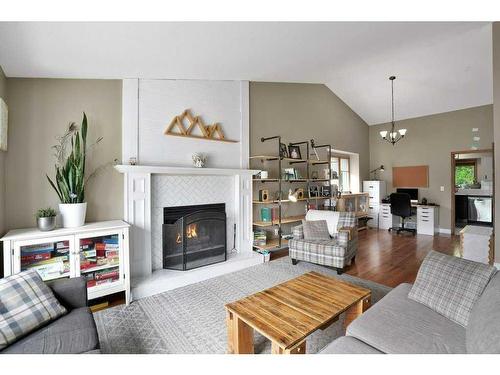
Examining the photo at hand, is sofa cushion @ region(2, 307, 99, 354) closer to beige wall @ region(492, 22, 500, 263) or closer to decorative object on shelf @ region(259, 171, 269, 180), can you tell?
decorative object on shelf @ region(259, 171, 269, 180)

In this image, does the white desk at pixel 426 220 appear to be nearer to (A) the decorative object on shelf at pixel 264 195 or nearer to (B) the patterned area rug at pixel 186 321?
(B) the patterned area rug at pixel 186 321

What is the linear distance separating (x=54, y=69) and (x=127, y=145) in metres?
0.99

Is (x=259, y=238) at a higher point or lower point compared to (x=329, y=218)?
lower

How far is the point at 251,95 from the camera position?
4.08 meters

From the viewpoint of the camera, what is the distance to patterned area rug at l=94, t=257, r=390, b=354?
72.6 inches

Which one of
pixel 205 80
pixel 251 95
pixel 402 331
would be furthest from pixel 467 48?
pixel 402 331

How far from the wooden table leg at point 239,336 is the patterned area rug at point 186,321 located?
0.16m

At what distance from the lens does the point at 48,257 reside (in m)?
2.21

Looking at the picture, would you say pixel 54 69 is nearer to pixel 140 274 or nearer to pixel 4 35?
pixel 4 35

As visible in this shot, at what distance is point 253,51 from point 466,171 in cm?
853

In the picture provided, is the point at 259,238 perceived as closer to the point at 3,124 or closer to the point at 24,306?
the point at 24,306

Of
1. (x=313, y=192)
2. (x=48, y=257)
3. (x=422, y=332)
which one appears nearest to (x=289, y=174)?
(x=313, y=192)
